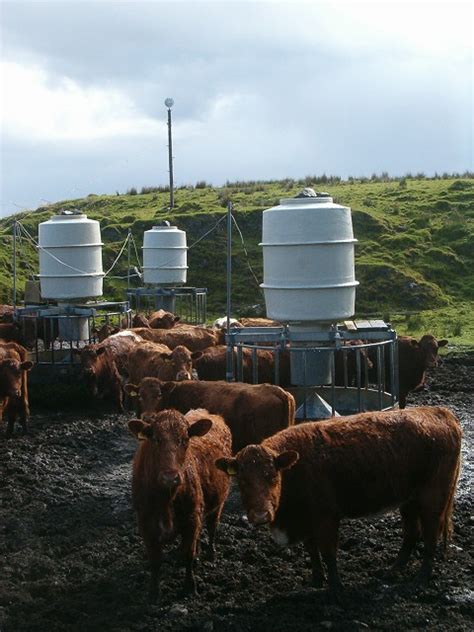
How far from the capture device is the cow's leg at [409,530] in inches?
303

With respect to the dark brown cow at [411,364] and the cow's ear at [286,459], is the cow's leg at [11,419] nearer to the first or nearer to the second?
the dark brown cow at [411,364]

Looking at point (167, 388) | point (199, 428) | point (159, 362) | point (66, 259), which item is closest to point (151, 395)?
point (167, 388)

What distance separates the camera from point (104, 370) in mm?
14977

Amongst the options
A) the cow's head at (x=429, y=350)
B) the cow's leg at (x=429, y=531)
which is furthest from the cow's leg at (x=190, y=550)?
the cow's head at (x=429, y=350)

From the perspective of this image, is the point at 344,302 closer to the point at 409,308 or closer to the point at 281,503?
the point at 281,503

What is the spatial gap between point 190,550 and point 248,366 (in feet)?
21.4

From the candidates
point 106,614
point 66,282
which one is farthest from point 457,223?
point 106,614

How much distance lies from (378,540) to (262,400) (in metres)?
2.33

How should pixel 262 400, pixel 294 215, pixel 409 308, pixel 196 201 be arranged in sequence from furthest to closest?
1. pixel 196 201
2. pixel 409 308
3. pixel 294 215
4. pixel 262 400

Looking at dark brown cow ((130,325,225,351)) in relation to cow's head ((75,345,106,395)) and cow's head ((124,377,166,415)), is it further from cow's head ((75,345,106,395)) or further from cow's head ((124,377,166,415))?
cow's head ((124,377,166,415))

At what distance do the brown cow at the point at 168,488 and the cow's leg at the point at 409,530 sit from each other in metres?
1.74

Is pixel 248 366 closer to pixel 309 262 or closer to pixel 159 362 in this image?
pixel 159 362

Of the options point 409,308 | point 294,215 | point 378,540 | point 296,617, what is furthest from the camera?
point 409,308

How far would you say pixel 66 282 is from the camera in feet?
57.1
